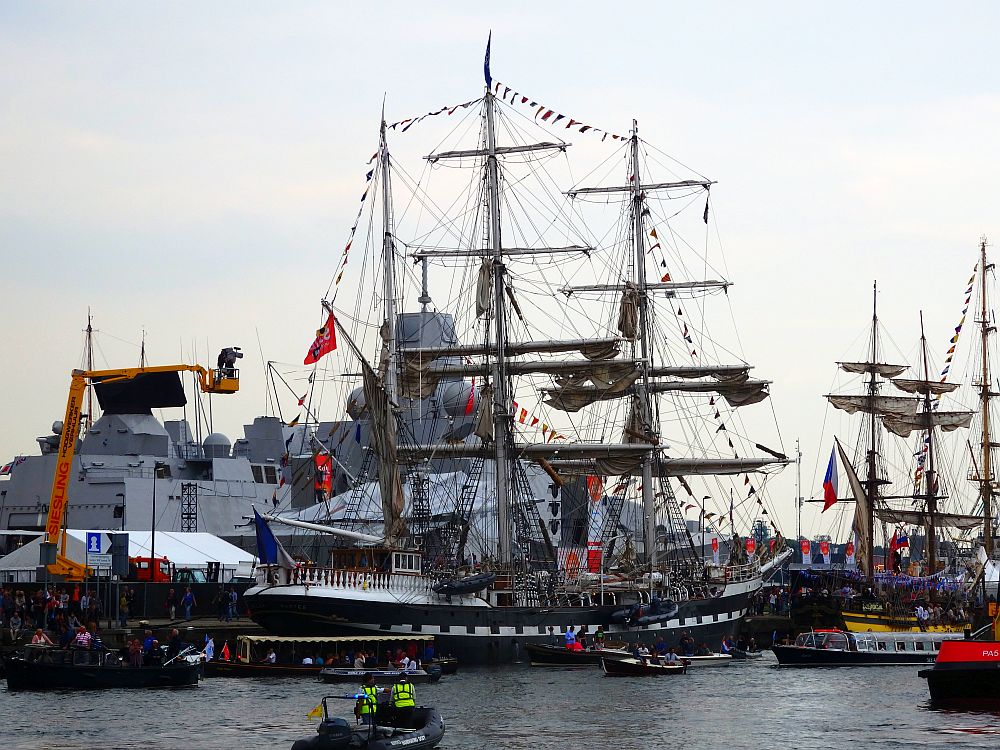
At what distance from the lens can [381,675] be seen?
180ft

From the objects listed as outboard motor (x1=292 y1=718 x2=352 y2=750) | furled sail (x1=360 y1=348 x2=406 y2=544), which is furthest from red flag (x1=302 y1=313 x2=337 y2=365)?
outboard motor (x1=292 y1=718 x2=352 y2=750)

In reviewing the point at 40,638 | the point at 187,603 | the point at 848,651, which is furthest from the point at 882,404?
the point at 40,638

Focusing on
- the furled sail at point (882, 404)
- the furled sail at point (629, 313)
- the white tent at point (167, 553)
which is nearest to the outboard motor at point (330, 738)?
the white tent at point (167, 553)

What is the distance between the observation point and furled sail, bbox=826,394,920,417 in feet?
335

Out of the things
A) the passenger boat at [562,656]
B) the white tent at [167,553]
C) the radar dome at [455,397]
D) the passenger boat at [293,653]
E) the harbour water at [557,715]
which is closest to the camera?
the harbour water at [557,715]

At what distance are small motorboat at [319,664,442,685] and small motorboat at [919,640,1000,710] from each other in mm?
18100

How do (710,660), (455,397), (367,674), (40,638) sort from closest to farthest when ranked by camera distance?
(367,674)
(40,638)
(710,660)
(455,397)

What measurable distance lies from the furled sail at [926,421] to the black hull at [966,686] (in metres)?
50.2

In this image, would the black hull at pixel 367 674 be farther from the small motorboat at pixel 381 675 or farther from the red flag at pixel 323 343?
the red flag at pixel 323 343

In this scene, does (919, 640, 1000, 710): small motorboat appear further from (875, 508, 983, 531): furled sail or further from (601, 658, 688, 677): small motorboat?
(875, 508, 983, 531): furled sail

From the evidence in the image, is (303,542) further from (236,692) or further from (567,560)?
(236,692)

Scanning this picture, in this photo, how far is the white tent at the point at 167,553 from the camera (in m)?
74.1

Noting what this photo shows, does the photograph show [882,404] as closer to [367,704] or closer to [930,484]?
[930,484]

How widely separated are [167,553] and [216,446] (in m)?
28.1
